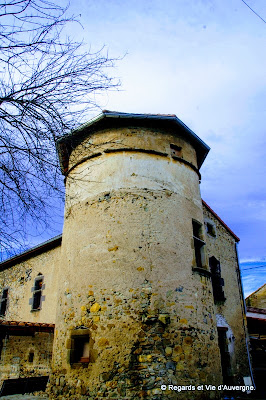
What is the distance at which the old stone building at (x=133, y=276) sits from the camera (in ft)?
19.6

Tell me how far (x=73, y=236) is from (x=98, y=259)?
3.78 feet

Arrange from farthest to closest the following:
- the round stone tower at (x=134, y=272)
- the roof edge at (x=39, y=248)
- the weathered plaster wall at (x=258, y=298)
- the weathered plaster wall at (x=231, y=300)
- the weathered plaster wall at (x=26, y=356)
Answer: the weathered plaster wall at (x=258, y=298)
the weathered plaster wall at (x=231, y=300)
the roof edge at (x=39, y=248)
the weathered plaster wall at (x=26, y=356)
the round stone tower at (x=134, y=272)

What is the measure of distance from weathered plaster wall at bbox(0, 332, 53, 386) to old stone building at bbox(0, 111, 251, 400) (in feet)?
0.25

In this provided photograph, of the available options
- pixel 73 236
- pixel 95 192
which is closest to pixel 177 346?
pixel 73 236

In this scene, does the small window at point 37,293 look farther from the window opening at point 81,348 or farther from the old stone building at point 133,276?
the window opening at point 81,348

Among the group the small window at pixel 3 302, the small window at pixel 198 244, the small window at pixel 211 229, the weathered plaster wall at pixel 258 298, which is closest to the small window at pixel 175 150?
the small window at pixel 198 244

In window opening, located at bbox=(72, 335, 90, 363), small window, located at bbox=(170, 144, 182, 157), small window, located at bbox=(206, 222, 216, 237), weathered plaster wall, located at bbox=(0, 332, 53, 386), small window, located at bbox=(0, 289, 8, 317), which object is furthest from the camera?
small window, located at bbox=(0, 289, 8, 317)

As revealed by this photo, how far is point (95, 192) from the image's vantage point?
776cm

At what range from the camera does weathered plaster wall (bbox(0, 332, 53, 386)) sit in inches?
377

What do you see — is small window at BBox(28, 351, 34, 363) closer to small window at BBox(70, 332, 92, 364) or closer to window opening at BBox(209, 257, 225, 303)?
small window at BBox(70, 332, 92, 364)

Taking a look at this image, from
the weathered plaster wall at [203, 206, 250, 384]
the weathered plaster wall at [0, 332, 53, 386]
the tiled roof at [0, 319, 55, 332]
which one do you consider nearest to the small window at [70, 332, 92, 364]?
the tiled roof at [0, 319, 55, 332]

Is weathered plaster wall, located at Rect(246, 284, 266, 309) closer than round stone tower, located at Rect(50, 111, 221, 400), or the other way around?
round stone tower, located at Rect(50, 111, 221, 400)

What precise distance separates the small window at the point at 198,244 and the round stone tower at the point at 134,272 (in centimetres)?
3

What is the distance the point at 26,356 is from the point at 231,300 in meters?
7.56
